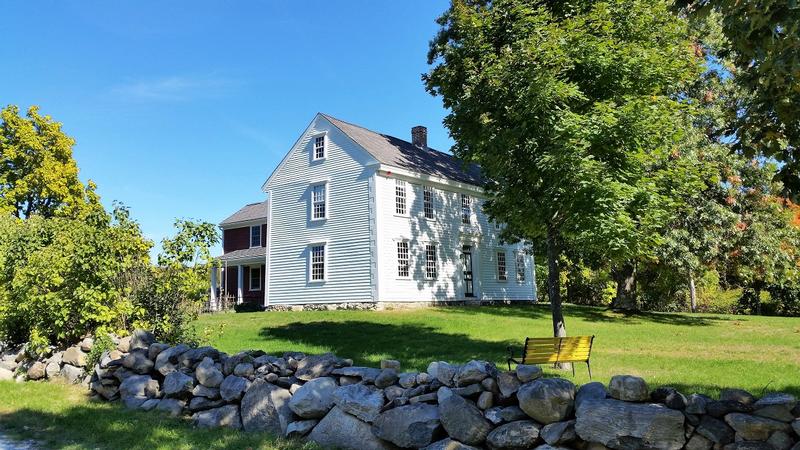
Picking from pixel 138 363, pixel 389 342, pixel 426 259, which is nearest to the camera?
pixel 138 363

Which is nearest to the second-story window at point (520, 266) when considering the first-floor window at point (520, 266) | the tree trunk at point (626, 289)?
the first-floor window at point (520, 266)

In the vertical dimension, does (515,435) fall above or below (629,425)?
below

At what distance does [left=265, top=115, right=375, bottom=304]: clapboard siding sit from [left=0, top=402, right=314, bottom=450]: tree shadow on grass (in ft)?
51.9

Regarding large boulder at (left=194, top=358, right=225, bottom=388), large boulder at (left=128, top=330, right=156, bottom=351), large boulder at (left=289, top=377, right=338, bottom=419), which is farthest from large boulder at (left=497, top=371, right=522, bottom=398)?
large boulder at (left=128, top=330, right=156, bottom=351)

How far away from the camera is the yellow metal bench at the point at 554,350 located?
28.7 feet

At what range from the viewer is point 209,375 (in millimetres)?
8031

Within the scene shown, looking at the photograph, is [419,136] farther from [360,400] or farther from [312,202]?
[360,400]

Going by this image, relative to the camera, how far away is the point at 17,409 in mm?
8148

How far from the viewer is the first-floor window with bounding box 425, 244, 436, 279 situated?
25703 mm

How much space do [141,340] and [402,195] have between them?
16.9 m

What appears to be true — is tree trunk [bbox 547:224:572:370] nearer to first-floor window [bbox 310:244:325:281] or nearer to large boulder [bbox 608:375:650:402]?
large boulder [bbox 608:375:650:402]

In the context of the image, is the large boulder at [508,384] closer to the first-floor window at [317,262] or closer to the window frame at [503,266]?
the first-floor window at [317,262]

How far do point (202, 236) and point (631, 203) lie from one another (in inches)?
339

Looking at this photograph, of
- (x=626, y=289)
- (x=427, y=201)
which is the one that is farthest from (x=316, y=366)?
(x=626, y=289)
